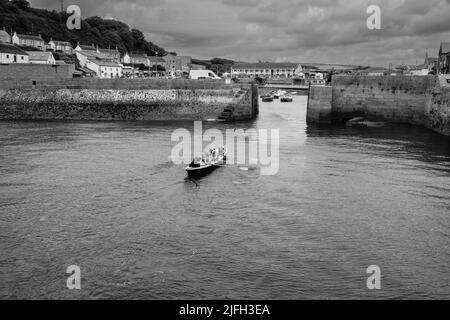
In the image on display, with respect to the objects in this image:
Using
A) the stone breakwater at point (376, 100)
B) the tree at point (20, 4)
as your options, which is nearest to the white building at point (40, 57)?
the stone breakwater at point (376, 100)

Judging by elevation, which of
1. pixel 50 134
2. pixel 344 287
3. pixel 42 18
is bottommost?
pixel 344 287

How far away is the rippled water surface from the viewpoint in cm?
1412

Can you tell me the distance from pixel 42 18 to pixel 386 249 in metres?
158

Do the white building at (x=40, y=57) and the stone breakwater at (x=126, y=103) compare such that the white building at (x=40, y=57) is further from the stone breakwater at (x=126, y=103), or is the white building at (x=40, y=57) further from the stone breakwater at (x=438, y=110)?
the stone breakwater at (x=438, y=110)

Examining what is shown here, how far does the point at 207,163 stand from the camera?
2797 cm

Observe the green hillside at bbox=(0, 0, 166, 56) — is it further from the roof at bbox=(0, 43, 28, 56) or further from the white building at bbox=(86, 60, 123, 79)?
the roof at bbox=(0, 43, 28, 56)

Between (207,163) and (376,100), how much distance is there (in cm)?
3241

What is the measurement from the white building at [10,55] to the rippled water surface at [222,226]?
48.2 m

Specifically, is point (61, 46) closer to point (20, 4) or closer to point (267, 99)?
point (20, 4)

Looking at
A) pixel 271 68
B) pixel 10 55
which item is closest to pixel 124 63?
pixel 10 55
